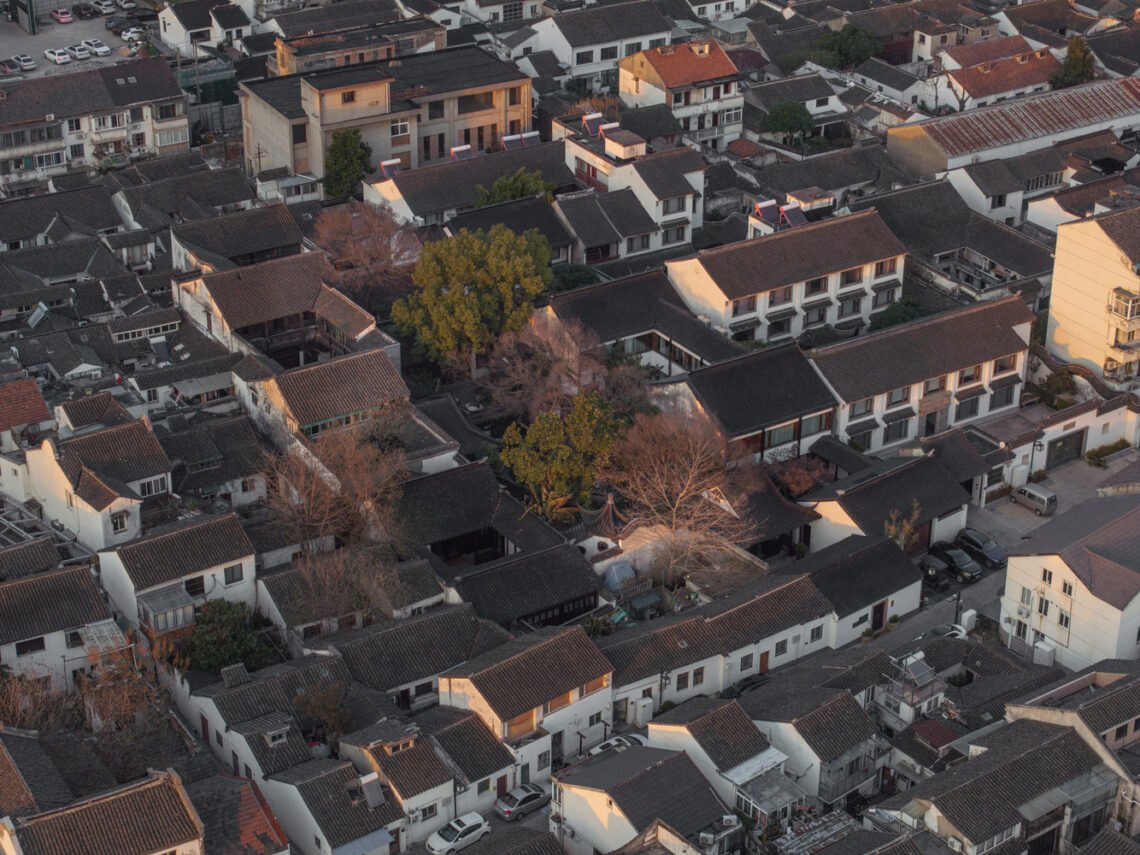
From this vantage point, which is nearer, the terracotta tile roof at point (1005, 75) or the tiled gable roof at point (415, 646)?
the tiled gable roof at point (415, 646)

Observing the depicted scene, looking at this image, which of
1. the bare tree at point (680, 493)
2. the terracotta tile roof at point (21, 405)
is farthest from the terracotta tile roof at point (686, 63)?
the terracotta tile roof at point (21, 405)

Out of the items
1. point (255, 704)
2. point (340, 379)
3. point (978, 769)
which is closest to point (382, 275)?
point (340, 379)

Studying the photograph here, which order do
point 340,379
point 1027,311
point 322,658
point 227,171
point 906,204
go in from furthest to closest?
point 227,171 → point 906,204 → point 1027,311 → point 340,379 → point 322,658

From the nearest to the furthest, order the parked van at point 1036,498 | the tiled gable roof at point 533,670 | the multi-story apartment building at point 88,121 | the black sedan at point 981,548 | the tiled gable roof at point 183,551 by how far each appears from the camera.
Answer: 1. the tiled gable roof at point 533,670
2. the tiled gable roof at point 183,551
3. the black sedan at point 981,548
4. the parked van at point 1036,498
5. the multi-story apartment building at point 88,121

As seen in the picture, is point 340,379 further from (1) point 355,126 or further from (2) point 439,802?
(1) point 355,126

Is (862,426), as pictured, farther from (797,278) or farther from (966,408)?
(797,278)

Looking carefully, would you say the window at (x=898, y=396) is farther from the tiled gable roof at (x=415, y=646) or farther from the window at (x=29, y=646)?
the window at (x=29, y=646)
